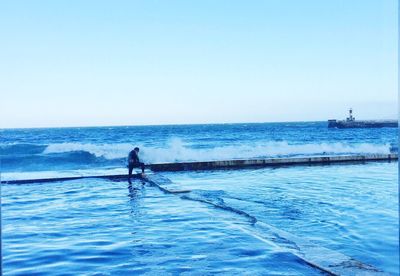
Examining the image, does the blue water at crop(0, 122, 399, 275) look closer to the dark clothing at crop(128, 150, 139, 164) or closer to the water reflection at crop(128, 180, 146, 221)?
the water reflection at crop(128, 180, 146, 221)

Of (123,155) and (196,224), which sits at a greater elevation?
(196,224)

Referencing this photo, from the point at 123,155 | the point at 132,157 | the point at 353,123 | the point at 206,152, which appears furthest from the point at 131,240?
the point at 353,123

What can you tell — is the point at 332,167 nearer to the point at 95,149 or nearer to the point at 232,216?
the point at 232,216

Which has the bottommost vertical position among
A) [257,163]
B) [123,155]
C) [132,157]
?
[123,155]

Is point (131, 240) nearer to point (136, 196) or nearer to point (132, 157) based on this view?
point (136, 196)

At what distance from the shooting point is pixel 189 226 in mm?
8852

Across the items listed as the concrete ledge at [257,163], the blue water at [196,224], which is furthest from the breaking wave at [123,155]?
the blue water at [196,224]

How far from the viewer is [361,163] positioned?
76.3 ft

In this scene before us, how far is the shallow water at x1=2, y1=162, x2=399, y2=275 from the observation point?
6422 mm

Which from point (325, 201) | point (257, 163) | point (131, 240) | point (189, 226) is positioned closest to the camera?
point (131, 240)

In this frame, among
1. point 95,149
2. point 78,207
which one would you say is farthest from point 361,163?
point 95,149

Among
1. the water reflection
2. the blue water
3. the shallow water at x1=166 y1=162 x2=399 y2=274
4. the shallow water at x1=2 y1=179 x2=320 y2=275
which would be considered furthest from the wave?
the shallow water at x1=2 y1=179 x2=320 y2=275

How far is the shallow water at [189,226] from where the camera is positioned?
6422 mm

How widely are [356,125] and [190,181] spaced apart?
8911 centimetres
